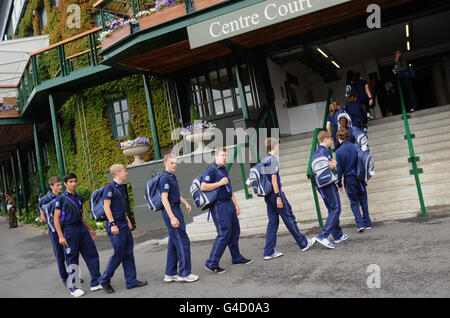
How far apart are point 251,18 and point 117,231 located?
5980 millimetres

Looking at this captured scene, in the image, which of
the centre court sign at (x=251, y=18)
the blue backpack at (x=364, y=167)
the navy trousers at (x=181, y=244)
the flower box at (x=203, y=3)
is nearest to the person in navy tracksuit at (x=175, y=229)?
the navy trousers at (x=181, y=244)

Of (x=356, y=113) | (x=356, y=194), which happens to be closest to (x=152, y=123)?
(x=356, y=113)

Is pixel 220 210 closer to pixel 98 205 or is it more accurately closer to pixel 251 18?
pixel 98 205

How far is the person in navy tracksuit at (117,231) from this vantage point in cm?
520

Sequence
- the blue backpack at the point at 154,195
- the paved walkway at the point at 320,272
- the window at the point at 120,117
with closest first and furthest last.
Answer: the paved walkway at the point at 320,272
the blue backpack at the point at 154,195
the window at the point at 120,117

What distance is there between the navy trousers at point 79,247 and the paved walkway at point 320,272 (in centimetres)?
35

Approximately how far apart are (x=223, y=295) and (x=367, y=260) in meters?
1.85

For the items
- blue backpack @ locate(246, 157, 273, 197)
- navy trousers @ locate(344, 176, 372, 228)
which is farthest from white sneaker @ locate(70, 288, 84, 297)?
navy trousers @ locate(344, 176, 372, 228)

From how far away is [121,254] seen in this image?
524 cm

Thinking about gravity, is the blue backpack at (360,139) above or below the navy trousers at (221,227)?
above

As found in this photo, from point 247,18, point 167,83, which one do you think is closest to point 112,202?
point 247,18

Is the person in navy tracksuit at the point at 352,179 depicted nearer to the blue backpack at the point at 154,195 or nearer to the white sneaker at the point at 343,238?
the white sneaker at the point at 343,238
